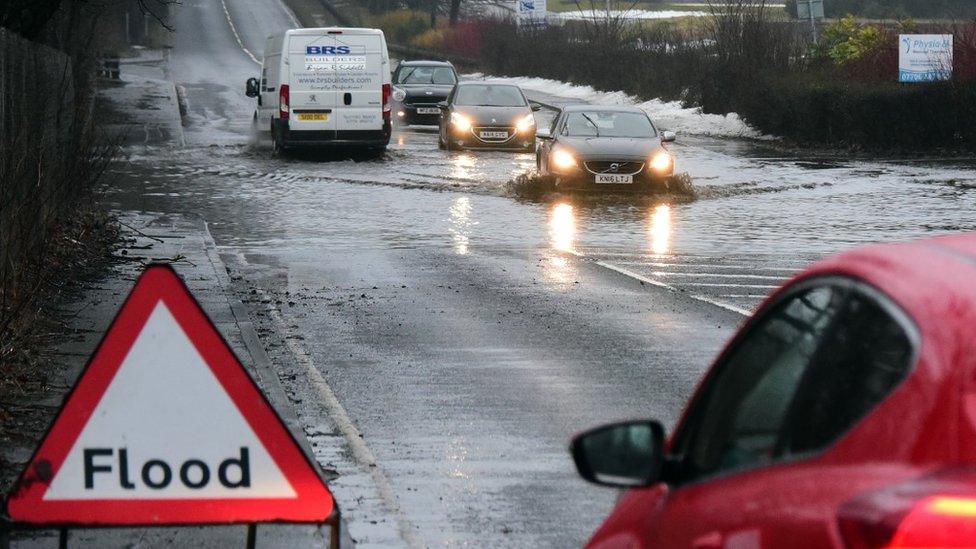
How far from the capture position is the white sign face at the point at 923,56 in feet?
121

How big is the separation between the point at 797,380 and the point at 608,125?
23912 mm

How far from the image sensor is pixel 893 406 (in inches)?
102

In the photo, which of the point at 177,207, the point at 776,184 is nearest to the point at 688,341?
the point at 177,207

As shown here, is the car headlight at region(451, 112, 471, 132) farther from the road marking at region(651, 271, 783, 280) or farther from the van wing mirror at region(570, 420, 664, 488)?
the van wing mirror at region(570, 420, 664, 488)

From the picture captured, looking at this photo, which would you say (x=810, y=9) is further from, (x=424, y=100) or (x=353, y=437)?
(x=353, y=437)

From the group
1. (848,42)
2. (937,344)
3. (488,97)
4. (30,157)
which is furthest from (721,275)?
(848,42)

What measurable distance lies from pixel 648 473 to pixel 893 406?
807mm

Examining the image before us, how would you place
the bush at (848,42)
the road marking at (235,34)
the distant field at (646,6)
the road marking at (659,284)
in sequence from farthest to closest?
1. the distant field at (646,6)
2. the road marking at (235,34)
3. the bush at (848,42)
4. the road marking at (659,284)

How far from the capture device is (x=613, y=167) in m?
25.5

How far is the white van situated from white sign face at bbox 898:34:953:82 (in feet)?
39.3

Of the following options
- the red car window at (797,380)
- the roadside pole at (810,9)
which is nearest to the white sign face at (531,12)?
the roadside pole at (810,9)

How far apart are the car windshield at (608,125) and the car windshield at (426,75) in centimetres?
1735

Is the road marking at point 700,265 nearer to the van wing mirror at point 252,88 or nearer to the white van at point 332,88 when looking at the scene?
the white van at point 332,88

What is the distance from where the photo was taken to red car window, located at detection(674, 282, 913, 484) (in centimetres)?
277
